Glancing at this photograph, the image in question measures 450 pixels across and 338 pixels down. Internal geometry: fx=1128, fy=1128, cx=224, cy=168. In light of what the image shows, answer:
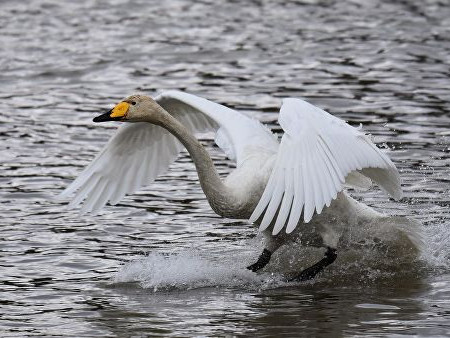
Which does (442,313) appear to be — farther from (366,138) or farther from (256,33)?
(256,33)

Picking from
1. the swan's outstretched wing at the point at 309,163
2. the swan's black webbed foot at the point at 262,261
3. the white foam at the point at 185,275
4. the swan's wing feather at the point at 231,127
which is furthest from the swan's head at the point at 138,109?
the swan's black webbed foot at the point at 262,261

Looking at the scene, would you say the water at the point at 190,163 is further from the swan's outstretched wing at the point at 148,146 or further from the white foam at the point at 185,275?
the swan's outstretched wing at the point at 148,146

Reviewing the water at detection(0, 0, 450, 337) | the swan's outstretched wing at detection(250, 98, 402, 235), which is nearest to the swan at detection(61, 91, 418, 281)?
the swan's outstretched wing at detection(250, 98, 402, 235)

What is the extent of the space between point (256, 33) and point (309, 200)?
1176 cm

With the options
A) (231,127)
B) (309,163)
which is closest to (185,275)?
(231,127)

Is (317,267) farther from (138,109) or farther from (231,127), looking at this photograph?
(138,109)

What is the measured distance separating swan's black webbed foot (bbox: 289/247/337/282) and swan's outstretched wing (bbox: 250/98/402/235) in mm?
792

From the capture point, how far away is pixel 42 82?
53.5ft

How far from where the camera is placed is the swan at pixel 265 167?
25.2ft

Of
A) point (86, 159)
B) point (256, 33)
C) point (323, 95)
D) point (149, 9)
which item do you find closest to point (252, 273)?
point (86, 159)

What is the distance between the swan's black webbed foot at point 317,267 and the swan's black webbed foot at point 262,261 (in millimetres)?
262

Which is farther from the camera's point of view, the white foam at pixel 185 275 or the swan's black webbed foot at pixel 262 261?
the swan's black webbed foot at pixel 262 261

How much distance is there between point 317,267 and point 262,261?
0.47 meters

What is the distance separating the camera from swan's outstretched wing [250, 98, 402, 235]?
7.52m
